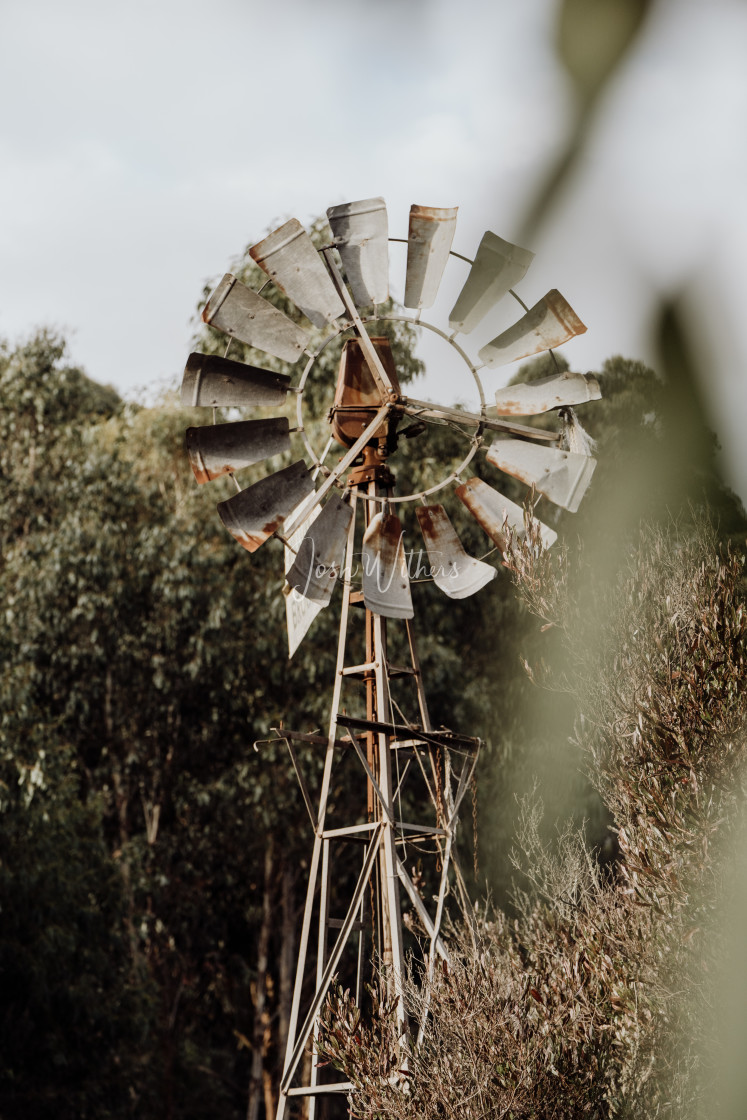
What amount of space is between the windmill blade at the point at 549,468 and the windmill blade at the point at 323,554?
80 cm

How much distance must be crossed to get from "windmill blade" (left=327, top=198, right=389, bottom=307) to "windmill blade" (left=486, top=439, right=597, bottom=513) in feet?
3.06

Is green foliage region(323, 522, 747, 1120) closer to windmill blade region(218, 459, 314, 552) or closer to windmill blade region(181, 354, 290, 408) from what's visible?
windmill blade region(218, 459, 314, 552)

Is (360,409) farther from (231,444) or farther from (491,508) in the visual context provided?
(491,508)

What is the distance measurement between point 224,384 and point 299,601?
1.05m

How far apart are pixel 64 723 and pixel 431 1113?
8119mm

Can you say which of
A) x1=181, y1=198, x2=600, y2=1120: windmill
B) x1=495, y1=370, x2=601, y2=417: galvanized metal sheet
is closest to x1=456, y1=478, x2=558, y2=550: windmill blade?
x1=181, y1=198, x2=600, y2=1120: windmill

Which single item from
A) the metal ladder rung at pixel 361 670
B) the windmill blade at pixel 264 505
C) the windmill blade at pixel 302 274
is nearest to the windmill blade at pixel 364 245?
the windmill blade at pixel 302 274

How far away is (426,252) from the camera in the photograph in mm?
4723

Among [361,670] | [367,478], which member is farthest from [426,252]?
[361,670]

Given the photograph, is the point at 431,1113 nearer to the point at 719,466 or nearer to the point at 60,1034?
the point at 719,466

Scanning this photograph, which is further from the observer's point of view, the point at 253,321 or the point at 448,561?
the point at 448,561

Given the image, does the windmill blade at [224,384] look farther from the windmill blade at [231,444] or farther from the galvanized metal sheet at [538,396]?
the galvanized metal sheet at [538,396]

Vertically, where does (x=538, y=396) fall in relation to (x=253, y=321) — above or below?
below

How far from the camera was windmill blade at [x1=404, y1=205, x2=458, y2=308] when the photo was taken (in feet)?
15.3
